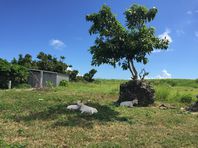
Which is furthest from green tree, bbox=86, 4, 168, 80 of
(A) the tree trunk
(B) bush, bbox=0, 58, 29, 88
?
(B) bush, bbox=0, 58, 29, 88

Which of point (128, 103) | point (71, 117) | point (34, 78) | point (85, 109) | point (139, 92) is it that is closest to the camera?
point (71, 117)

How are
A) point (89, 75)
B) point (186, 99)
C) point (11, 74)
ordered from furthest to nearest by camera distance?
point (89, 75) < point (11, 74) < point (186, 99)

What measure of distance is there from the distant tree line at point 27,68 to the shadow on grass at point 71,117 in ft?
46.8

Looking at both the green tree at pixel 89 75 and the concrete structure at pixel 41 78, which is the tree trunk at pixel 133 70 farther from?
the green tree at pixel 89 75

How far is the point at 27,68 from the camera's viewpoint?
94.5ft

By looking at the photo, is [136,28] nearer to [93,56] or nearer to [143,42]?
[143,42]

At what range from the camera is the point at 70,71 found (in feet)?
131

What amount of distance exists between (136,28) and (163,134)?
5769mm

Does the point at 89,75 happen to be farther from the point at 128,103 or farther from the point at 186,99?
the point at 128,103

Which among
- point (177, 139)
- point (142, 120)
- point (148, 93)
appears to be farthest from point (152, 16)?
point (177, 139)

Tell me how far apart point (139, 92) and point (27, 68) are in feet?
56.1

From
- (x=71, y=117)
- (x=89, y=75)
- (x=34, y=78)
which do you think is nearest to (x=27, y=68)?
(x=34, y=78)

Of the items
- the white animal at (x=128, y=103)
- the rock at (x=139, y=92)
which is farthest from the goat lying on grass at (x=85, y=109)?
the rock at (x=139, y=92)

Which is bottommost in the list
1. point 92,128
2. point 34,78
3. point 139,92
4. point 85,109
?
point 92,128
